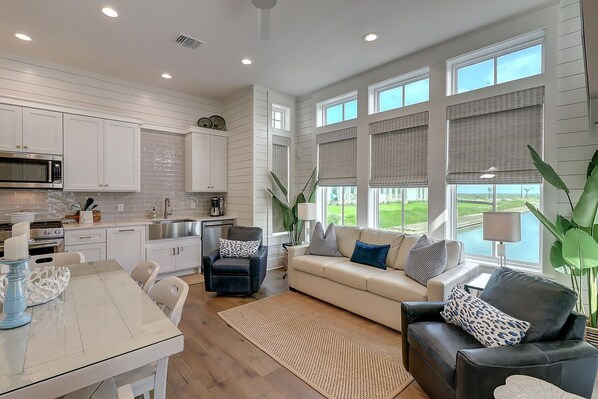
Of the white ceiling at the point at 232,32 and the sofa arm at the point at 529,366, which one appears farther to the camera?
the white ceiling at the point at 232,32

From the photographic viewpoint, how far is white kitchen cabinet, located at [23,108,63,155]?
141 inches

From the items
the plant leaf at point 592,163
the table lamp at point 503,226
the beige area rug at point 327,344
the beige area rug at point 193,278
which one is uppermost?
the plant leaf at point 592,163

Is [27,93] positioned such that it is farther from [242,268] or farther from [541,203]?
[541,203]

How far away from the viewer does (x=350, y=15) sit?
294 cm

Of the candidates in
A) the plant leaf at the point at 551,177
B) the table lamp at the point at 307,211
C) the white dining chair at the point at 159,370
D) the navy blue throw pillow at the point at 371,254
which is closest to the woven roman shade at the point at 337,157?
the table lamp at the point at 307,211

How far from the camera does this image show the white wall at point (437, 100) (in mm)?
2771

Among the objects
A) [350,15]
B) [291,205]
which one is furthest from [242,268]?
[350,15]

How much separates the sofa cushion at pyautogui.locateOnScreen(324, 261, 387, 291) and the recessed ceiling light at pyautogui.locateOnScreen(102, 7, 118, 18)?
367 centimetres

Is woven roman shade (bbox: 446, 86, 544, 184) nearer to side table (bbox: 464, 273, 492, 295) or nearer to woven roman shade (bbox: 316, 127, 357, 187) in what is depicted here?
side table (bbox: 464, 273, 492, 295)

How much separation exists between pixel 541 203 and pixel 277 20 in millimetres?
3376

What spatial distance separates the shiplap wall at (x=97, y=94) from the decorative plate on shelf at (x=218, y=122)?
0.47 ft

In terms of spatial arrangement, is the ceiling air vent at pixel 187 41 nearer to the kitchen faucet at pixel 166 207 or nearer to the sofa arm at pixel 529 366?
the kitchen faucet at pixel 166 207

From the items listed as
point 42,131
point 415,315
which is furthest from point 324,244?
point 42,131

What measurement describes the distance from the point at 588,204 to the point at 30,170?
5910 millimetres
